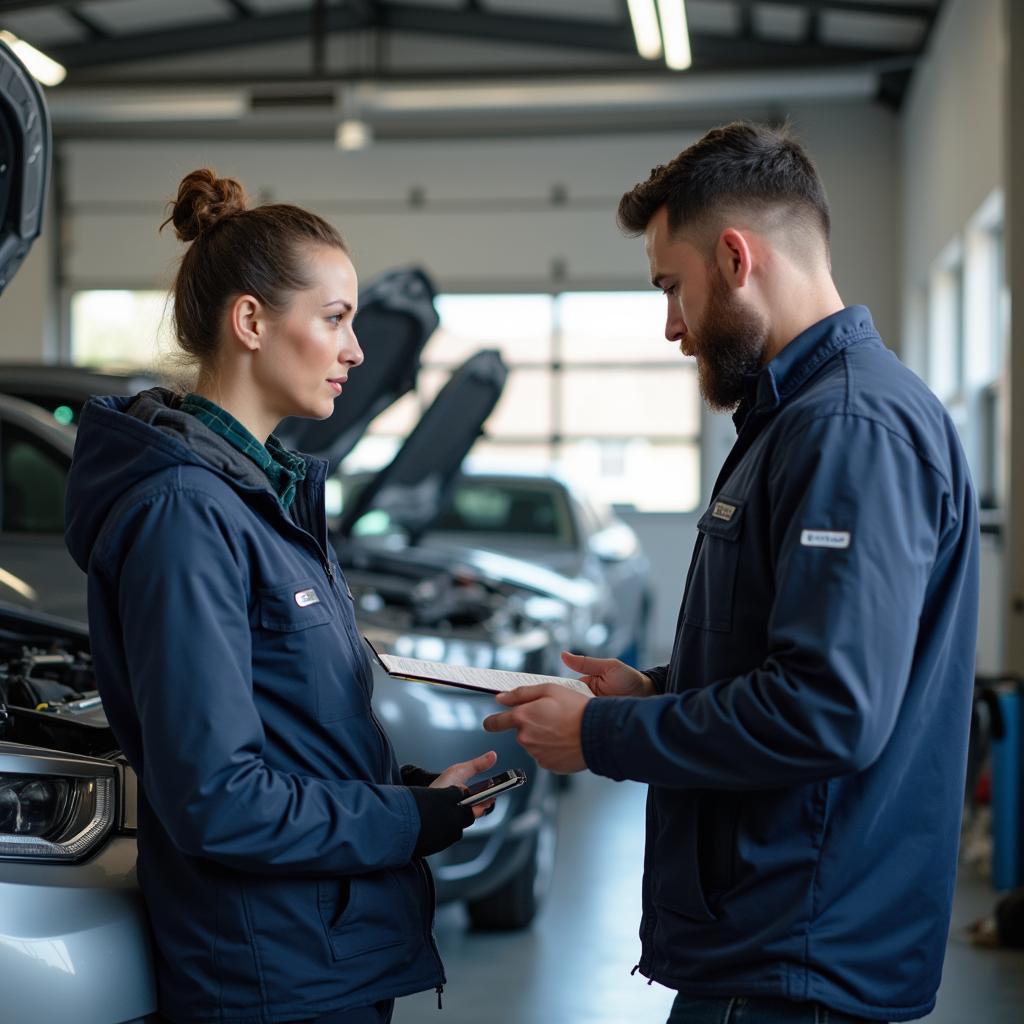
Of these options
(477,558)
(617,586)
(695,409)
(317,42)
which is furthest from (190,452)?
(695,409)

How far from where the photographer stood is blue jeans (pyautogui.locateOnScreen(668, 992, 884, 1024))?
4.86ft

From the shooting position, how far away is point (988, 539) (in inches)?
335

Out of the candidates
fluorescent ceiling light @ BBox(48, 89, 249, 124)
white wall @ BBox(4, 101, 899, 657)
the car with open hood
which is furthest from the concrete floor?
white wall @ BBox(4, 101, 899, 657)

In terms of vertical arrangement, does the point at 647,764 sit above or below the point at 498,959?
above

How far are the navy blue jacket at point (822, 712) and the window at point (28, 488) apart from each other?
3393mm

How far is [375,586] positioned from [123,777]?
3.57m

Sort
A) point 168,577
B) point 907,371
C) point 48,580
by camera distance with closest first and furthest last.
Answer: point 168,577 < point 907,371 < point 48,580

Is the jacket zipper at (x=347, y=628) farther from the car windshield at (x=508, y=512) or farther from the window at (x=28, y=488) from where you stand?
the car windshield at (x=508, y=512)

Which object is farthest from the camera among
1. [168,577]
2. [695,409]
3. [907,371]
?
[695,409]

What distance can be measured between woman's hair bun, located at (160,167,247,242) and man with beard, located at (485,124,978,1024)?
582mm

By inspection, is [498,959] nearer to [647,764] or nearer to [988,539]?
[647,764]

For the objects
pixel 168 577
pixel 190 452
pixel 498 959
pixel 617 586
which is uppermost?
pixel 190 452

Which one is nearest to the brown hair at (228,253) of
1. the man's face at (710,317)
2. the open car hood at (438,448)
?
the man's face at (710,317)

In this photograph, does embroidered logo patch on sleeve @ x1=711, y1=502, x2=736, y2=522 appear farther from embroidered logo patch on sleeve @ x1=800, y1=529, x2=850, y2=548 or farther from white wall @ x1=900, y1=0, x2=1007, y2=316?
white wall @ x1=900, y1=0, x2=1007, y2=316
